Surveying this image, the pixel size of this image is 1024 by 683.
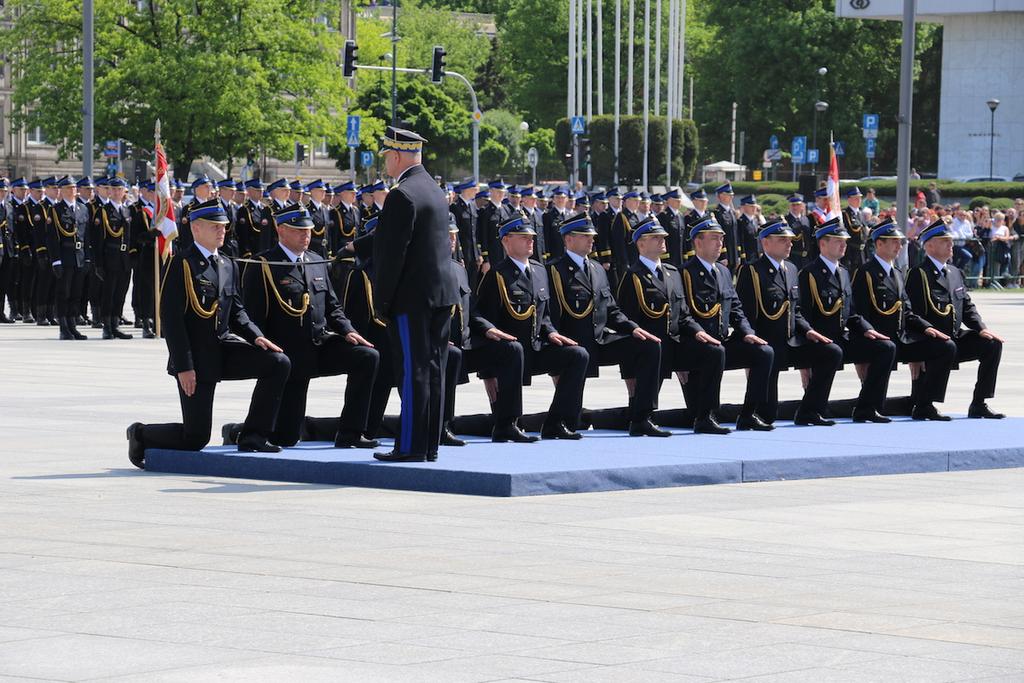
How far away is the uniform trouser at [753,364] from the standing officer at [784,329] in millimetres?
231

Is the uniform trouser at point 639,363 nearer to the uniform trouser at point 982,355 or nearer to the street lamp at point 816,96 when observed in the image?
the uniform trouser at point 982,355

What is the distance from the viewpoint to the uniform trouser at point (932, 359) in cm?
1609

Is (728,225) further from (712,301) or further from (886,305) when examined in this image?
(712,301)

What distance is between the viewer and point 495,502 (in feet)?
38.1

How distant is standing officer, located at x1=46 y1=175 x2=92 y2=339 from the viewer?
2636cm

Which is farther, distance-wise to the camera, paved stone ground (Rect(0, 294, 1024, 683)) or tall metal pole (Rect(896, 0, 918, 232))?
tall metal pole (Rect(896, 0, 918, 232))

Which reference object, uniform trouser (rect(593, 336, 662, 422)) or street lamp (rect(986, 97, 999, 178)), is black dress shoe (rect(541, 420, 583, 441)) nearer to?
uniform trouser (rect(593, 336, 662, 422))

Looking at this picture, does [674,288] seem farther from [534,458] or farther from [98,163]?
[98,163]

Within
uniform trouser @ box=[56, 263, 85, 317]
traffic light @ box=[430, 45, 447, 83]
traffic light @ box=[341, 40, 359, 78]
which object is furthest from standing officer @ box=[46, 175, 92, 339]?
traffic light @ box=[430, 45, 447, 83]

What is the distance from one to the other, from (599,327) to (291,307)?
8.15 ft

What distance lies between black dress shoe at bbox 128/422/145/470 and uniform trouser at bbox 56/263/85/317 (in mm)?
13300

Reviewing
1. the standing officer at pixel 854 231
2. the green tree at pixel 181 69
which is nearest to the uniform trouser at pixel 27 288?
the standing officer at pixel 854 231

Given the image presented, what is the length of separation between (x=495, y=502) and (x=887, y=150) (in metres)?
91.1

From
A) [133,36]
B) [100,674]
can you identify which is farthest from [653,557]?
[133,36]
